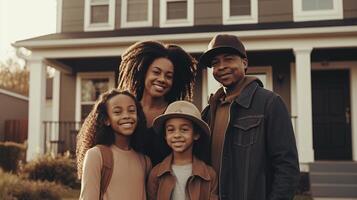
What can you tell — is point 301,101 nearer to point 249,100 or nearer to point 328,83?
point 328,83

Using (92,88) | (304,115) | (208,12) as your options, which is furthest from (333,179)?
(92,88)

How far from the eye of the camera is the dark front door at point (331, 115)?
10.8 m

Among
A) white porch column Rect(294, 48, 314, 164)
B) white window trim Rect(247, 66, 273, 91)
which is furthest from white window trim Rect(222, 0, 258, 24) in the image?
white porch column Rect(294, 48, 314, 164)

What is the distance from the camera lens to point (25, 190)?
302 inches

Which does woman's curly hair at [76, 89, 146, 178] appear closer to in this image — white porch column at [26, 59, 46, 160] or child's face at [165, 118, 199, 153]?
child's face at [165, 118, 199, 153]

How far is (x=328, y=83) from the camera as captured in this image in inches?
436

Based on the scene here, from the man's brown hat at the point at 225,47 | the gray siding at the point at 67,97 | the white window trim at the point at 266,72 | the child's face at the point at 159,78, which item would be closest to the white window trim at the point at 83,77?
the gray siding at the point at 67,97

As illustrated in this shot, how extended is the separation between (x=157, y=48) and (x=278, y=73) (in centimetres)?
859

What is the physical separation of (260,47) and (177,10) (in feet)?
9.54

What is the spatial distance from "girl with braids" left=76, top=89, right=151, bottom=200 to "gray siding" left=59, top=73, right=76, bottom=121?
985cm

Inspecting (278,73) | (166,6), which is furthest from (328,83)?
(166,6)

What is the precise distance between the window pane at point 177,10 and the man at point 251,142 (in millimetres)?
9409

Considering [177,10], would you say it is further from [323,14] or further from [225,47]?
[225,47]

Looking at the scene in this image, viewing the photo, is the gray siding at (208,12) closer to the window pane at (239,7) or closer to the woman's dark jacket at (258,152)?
the window pane at (239,7)
